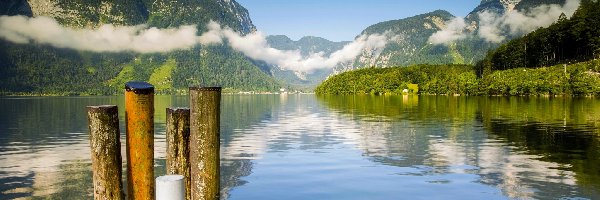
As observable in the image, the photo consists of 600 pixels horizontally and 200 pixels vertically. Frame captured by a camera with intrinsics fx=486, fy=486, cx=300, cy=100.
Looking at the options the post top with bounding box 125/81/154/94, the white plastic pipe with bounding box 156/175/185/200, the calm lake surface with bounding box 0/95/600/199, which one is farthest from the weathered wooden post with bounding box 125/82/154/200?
the calm lake surface with bounding box 0/95/600/199

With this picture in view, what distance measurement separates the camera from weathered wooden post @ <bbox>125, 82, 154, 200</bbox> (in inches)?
394

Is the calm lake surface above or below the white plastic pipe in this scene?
below

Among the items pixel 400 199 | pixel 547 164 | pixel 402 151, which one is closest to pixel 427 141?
pixel 402 151

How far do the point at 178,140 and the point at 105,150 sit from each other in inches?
82.2

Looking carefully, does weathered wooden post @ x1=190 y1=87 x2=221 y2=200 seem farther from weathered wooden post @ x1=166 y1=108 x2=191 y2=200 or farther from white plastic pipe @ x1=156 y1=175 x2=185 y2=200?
white plastic pipe @ x1=156 y1=175 x2=185 y2=200

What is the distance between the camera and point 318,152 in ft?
116

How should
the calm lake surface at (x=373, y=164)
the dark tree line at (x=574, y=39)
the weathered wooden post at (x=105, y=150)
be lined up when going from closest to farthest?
1. the weathered wooden post at (x=105, y=150)
2. the calm lake surface at (x=373, y=164)
3. the dark tree line at (x=574, y=39)

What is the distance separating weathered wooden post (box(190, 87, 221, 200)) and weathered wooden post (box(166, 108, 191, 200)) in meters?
0.63

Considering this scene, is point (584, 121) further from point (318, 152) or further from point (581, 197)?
point (581, 197)

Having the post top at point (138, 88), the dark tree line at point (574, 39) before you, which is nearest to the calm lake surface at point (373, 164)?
the post top at point (138, 88)

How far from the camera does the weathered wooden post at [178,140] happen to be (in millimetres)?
11555

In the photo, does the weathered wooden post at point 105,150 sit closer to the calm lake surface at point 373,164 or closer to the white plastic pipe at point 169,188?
the white plastic pipe at point 169,188

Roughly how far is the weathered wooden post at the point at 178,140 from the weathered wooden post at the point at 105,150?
1585mm

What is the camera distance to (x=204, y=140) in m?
10.9
